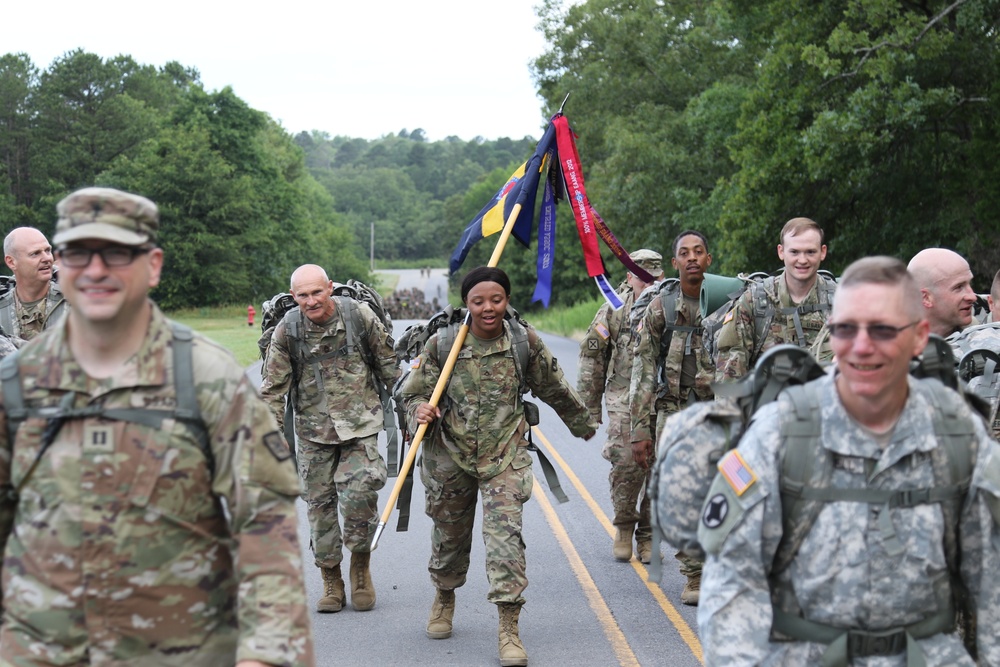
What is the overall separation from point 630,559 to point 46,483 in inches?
279

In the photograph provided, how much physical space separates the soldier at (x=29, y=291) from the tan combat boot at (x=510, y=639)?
3746mm

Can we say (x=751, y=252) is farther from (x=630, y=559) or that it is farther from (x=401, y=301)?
(x=401, y=301)

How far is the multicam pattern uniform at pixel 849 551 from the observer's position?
3494 mm

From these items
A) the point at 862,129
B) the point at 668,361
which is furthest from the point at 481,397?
the point at 862,129

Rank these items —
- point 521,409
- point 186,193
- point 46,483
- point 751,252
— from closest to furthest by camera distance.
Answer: point 46,483 → point 521,409 → point 751,252 → point 186,193

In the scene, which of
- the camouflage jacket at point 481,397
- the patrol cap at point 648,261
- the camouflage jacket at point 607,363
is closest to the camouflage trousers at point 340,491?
the camouflage jacket at point 481,397

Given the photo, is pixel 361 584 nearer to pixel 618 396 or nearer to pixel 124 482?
pixel 618 396

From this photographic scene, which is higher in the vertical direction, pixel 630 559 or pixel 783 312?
pixel 783 312

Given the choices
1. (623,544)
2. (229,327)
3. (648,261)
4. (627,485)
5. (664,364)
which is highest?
(648,261)

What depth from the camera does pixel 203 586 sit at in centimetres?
360

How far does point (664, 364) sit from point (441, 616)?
8.57 ft

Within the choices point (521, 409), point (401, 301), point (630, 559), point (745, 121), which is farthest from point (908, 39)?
point (401, 301)

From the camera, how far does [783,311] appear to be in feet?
26.5

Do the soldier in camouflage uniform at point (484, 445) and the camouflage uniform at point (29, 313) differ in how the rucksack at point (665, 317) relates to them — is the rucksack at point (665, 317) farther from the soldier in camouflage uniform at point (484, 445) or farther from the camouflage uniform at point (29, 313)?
the camouflage uniform at point (29, 313)
